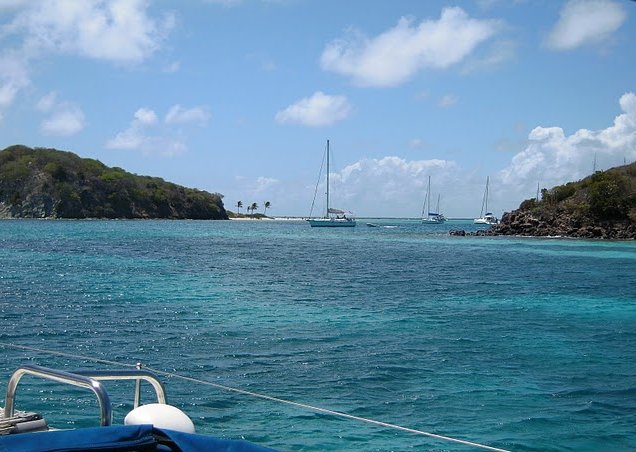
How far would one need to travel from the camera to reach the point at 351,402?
495 inches

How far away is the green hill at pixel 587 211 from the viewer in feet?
281

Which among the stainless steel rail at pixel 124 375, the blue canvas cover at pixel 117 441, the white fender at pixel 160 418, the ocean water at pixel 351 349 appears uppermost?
the stainless steel rail at pixel 124 375

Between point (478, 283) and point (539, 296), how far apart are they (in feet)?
17.2

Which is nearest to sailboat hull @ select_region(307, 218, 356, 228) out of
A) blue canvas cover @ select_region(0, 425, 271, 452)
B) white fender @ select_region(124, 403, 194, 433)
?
white fender @ select_region(124, 403, 194, 433)

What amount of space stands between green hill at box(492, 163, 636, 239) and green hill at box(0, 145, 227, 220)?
324 feet

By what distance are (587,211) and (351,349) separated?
79.5 metres

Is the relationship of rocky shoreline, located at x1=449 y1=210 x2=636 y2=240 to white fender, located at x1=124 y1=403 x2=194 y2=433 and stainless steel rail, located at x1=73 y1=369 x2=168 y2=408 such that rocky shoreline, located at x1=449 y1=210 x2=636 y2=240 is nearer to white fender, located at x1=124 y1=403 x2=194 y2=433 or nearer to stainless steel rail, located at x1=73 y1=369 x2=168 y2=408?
stainless steel rail, located at x1=73 y1=369 x2=168 y2=408

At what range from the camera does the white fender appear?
15.0 feet

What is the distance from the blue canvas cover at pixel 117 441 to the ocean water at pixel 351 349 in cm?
534

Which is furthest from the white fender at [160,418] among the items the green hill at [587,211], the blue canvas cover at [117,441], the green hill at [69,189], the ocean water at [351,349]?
the green hill at [69,189]

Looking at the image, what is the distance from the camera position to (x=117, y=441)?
3.84 metres

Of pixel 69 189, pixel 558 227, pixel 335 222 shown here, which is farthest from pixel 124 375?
pixel 69 189

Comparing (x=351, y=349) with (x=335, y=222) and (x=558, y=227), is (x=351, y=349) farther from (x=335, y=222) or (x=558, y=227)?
(x=335, y=222)

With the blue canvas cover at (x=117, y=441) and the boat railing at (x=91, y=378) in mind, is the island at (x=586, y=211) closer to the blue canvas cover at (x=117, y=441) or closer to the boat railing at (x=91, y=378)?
the boat railing at (x=91, y=378)
